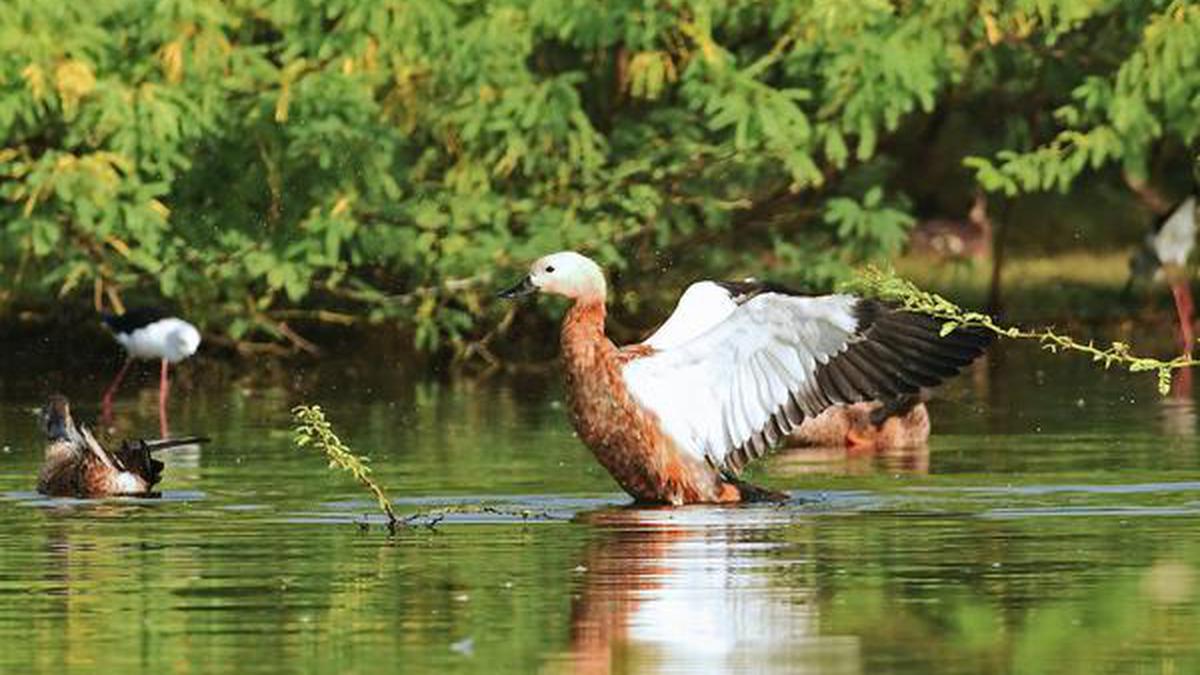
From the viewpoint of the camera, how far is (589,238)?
2656 centimetres

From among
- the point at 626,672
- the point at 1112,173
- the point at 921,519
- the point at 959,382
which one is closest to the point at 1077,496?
the point at 921,519

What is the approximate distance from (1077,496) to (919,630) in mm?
5299

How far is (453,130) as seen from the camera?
26625 millimetres

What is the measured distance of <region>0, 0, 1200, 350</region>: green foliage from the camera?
2502 centimetres

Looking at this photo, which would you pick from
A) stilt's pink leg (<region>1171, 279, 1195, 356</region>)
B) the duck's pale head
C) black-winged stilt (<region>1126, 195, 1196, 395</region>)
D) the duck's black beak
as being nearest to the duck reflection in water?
the duck's pale head

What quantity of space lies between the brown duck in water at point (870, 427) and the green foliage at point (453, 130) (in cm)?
538

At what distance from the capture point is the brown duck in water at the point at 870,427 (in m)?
19.8

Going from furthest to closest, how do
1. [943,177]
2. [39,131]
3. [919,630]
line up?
[943,177], [39,131], [919,630]

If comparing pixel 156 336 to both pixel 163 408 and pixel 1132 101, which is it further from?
pixel 1132 101

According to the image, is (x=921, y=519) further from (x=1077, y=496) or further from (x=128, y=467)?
(x=128, y=467)

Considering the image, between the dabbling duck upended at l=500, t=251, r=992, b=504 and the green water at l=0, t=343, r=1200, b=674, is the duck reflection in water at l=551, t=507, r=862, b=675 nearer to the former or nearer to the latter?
the green water at l=0, t=343, r=1200, b=674

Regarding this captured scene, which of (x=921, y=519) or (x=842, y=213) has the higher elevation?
(x=842, y=213)

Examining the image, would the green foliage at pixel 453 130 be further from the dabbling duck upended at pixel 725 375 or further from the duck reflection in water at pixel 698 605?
the duck reflection in water at pixel 698 605

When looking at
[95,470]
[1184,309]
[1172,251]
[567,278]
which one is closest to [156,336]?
[95,470]
